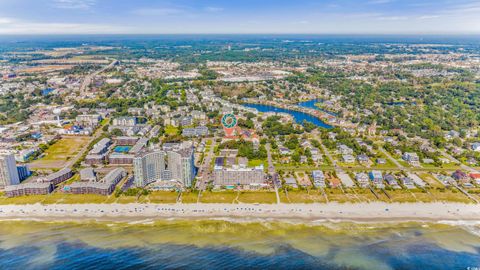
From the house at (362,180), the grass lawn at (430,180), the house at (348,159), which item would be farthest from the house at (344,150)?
the grass lawn at (430,180)

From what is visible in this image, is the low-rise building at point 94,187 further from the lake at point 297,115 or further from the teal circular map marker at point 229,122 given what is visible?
the lake at point 297,115

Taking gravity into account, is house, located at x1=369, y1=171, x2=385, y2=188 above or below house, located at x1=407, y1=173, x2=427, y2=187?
above

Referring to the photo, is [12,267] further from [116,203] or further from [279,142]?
[279,142]

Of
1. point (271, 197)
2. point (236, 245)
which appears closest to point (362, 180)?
point (271, 197)

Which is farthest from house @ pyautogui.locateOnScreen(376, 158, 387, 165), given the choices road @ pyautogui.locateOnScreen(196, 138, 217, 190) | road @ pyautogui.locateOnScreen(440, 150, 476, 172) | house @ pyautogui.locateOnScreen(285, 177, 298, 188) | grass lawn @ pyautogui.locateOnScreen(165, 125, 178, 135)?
grass lawn @ pyautogui.locateOnScreen(165, 125, 178, 135)

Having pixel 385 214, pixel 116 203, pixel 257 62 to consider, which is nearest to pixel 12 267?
pixel 116 203

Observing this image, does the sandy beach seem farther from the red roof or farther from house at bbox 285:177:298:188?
the red roof
